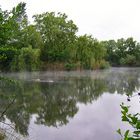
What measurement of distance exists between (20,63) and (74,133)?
30.5 m

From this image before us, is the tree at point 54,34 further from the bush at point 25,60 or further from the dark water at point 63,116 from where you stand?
the dark water at point 63,116

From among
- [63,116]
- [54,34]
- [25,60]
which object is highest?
[54,34]

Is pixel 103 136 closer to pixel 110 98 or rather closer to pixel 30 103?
pixel 30 103

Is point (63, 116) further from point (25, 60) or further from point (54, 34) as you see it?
point (54, 34)

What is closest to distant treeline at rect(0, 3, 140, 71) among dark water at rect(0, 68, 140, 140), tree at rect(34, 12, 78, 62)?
tree at rect(34, 12, 78, 62)

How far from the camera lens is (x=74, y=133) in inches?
313

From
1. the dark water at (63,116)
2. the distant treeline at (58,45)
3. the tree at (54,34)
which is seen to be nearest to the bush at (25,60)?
the distant treeline at (58,45)

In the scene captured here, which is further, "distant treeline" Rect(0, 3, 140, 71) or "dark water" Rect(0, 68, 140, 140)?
"distant treeline" Rect(0, 3, 140, 71)

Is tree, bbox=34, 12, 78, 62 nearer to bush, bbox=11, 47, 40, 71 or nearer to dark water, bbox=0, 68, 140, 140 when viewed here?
bush, bbox=11, 47, 40, 71

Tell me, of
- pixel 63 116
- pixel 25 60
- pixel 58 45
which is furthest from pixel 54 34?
pixel 63 116

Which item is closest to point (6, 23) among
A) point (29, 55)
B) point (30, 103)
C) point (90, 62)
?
point (30, 103)

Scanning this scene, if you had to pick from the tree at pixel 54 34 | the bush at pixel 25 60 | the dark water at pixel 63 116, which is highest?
the tree at pixel 54 34

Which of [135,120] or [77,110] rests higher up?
[135,120]

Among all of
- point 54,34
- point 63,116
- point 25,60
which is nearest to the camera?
point 63,116
